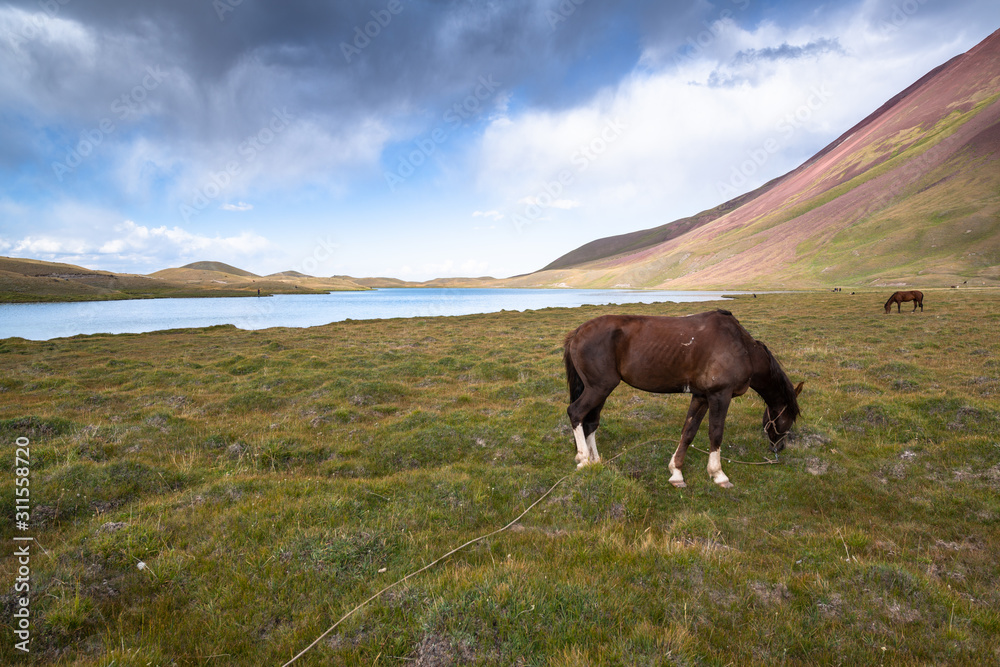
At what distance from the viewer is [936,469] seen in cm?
743

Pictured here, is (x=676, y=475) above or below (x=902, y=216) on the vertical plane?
below

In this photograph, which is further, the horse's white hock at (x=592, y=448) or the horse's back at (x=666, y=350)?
the horse's white hock at (x=592, y=448)

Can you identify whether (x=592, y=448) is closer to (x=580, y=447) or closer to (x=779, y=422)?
(x=580, y=447)

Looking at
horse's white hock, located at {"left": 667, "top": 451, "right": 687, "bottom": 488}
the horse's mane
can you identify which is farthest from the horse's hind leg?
the horse's mane

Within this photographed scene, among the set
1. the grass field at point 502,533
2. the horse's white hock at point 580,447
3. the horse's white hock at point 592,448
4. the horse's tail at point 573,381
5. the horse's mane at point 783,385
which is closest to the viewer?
the grass field at point 502,533

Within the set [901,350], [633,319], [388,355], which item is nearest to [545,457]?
[633,319]

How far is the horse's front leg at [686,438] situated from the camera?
768 centimetres

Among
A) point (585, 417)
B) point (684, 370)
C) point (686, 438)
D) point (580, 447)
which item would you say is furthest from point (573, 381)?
point (686, 438)

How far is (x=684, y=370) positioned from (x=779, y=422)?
267 centimetres

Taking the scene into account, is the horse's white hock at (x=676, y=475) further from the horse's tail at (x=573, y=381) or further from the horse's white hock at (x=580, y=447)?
the horse's tail at (x=573, y=381)

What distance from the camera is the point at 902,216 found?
122 metres

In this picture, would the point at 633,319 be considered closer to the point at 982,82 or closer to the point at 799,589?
the point at 799,589

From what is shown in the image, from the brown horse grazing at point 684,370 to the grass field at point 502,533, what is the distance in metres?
0.71

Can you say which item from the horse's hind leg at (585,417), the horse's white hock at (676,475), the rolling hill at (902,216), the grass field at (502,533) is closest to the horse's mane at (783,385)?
the grass field at (502,533)
